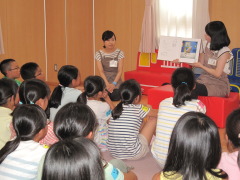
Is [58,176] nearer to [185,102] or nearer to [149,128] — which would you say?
[185,102]

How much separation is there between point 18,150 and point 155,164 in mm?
1600

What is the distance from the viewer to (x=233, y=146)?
1858 millimetres

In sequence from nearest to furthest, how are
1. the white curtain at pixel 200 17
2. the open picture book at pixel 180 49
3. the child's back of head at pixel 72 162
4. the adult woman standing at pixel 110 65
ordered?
the child's back of head at pixel 72 162, the open picture book at pixel 180 49, the adult woman standing at pixel 110 65, the white curtain at pixel 200 17

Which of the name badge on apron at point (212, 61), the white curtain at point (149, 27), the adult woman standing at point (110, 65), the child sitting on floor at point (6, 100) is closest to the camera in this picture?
the child sitting on floor at point (6, 100)

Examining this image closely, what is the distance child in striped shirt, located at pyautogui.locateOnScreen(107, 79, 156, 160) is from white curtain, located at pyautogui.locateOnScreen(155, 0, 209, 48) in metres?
3.14

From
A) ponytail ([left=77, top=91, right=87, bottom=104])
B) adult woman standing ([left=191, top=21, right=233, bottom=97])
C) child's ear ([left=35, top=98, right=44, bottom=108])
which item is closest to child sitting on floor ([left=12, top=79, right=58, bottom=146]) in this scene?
child's ear ([left=35, top=98, right=44, bottom=108])

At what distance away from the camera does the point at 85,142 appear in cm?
122

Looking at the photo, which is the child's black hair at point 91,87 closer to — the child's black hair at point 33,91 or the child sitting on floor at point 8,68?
the child's black hair at point 33,91

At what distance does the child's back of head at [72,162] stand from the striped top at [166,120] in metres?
1.59

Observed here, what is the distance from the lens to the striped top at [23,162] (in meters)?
1.69

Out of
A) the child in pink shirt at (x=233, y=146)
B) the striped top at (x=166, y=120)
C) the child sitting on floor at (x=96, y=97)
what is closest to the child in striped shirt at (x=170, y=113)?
the striped top at (x=166, y=120)

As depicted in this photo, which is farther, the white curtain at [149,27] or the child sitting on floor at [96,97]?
the white curtain at [149,27]

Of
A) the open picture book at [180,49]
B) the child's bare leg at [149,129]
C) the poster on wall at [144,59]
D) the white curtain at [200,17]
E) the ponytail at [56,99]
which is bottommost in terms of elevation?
the child's bare leg at [149,129]

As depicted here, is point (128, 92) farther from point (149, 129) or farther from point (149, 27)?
point (149, 27)
